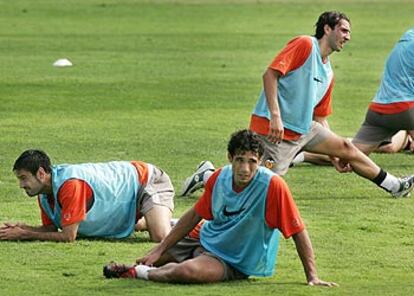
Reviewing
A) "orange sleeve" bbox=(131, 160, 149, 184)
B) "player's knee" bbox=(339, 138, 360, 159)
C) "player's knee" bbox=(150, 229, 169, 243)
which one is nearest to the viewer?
"player's knee" bbox=(150, 229, 169, 243)

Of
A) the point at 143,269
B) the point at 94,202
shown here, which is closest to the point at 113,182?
the point at 94,202

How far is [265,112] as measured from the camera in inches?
552

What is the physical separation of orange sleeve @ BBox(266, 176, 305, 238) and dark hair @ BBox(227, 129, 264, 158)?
24 cm

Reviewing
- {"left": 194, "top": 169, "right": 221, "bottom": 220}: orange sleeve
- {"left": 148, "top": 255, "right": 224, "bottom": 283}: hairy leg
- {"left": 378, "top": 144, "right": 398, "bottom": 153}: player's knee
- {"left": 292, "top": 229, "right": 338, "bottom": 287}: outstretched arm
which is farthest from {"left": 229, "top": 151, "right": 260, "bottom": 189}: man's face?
{"left": 378, "top": 144, "right": 398, "bottom": 153}: player's knee

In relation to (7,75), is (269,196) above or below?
above

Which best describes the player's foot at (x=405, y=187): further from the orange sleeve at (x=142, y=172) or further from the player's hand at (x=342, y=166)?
the orange sleeve at (x=142, y=172)

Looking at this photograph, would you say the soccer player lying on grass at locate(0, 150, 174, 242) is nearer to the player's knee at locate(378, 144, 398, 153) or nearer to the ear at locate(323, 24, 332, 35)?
the ear at locate(323, 24, 332, 35)

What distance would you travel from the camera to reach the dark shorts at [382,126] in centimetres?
1612

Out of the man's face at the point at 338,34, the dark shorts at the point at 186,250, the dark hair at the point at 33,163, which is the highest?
the man's face at the point at 338,34

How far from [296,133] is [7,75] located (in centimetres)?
1303

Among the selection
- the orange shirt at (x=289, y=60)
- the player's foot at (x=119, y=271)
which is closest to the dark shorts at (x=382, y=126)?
the orange shirt at (x=289, y=60)

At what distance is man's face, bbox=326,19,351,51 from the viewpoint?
46.2ft

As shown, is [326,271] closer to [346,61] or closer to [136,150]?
[136,150]

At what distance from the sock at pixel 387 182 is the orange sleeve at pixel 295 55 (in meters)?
1.62
